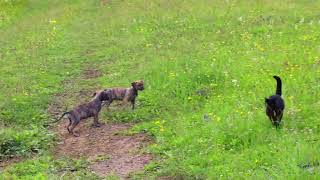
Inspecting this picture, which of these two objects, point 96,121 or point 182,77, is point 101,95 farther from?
point 182,77

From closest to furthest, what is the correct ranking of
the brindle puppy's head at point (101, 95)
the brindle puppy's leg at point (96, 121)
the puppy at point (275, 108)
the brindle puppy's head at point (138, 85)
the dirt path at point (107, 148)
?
the puppy at point (275, 108) → the dirt path at point (107, 148) → the brindle puppy's leg at point (96, 121) → the brindle puppy's head at point (101, 95) → the brindle puppy's head at point (138, 85)

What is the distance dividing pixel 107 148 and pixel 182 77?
3889 millimetres

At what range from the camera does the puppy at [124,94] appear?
13.7 m

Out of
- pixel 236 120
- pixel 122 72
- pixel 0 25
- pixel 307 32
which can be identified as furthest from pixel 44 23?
pixel 236 120

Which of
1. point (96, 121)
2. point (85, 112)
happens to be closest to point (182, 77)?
point (96, 121)

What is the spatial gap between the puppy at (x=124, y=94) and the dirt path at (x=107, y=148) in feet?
2.57

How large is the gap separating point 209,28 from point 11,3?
40.5ft

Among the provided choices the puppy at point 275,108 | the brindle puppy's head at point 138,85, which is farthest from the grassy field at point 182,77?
the brindle puppy's head at point 138,85

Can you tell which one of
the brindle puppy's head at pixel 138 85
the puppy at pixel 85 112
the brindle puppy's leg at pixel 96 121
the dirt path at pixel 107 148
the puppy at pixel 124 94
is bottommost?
the dirt path at pixel 107 148

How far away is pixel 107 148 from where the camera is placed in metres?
11.6

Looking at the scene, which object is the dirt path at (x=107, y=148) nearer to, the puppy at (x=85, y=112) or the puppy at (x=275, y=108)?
the puppy at (x=85, y=112)

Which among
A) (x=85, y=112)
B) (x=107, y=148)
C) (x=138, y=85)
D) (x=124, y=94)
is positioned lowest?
(x=107, y=148)

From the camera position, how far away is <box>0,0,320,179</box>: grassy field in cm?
997

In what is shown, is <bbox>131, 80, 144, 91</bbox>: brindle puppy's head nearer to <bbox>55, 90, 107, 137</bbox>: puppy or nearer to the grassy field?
the grassy field
